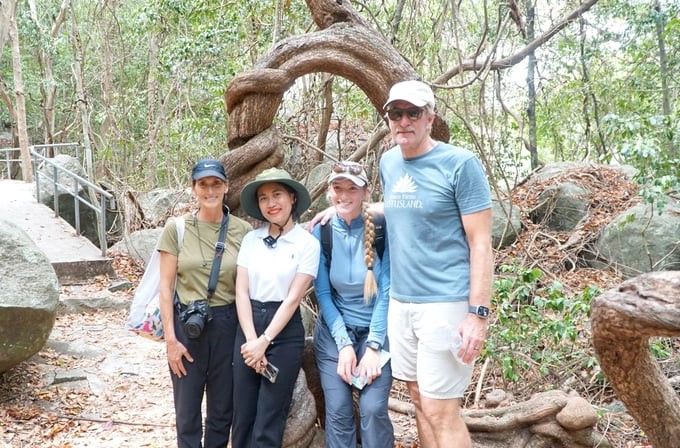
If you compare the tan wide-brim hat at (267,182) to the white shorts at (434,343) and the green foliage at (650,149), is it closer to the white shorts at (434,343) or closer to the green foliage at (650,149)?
the white shorts at (434,343)

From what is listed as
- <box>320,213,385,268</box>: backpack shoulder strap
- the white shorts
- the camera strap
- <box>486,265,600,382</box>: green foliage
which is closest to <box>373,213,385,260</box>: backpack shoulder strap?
<box>320,213,385,268</box>: backpack shoulder strap

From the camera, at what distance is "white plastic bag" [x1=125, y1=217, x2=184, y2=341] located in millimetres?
2988

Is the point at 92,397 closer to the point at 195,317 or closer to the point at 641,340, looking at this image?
the point at 195,317

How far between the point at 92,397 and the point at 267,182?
8.85 ft

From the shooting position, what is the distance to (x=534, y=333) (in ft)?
16.0

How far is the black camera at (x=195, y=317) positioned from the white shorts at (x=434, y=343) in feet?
2.87

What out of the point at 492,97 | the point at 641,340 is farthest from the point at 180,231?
the point at 492,97

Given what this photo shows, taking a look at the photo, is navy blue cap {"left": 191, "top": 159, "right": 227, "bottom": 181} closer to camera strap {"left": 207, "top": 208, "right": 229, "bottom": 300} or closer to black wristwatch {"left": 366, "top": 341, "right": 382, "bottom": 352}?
camera strap {"left": 207, "top": 208, "right": 229, "bottom": 300}

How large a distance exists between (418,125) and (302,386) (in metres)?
1.53

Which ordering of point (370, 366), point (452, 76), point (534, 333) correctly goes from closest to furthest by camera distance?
point (370, 366), point (534, 333), point (452, 76)

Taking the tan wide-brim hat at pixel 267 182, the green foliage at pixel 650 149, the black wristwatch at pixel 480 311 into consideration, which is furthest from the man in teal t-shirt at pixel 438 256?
the green foliage at pixel 650 149

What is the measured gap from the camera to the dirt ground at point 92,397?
3.97 metres

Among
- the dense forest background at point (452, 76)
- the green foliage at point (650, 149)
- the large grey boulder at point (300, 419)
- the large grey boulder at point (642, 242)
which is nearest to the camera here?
the large grey boulder at point (300, 419)

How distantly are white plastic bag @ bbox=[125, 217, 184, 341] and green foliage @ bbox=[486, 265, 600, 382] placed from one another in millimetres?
2525
